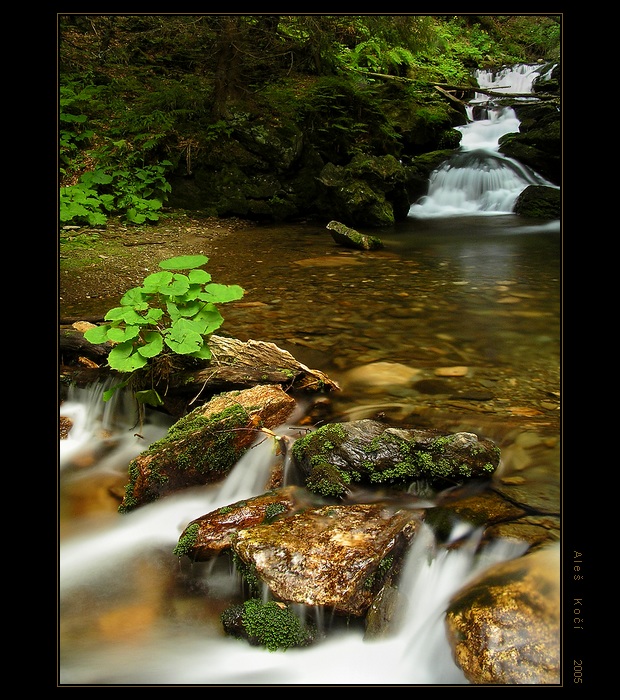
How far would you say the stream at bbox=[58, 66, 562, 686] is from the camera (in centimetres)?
217

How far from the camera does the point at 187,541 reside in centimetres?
261

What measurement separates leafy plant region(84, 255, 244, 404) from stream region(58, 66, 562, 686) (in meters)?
0.55

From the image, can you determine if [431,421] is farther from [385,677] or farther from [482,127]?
[482,127]

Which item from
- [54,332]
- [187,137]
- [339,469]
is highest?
[187,137]

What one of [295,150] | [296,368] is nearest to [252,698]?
[296,368]

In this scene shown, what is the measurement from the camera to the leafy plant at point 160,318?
3.14m

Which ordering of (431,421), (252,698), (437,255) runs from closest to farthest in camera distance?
(252,698), (431,421), (437,255)

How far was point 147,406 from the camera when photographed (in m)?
3.65

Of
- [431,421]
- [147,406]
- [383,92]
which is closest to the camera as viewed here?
[431,421]

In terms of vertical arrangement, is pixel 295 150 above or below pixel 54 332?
above

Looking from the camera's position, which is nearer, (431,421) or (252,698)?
(252,698)

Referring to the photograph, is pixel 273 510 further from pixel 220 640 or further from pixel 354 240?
pixel 354 240

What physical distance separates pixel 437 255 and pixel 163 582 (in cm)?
604

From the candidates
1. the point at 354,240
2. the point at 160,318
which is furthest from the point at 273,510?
the point at 354,240
